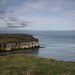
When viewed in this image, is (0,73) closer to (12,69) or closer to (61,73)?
(12,69)

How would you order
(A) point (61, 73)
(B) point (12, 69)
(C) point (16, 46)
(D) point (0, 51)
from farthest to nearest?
(C) point (16, 46) < (D) point (0, 51) < (B) point (12, 69) < (A) point (61, 73)

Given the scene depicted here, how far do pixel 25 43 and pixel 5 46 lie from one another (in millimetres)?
14913

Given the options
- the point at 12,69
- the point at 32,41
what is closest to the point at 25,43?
the point at 32,41

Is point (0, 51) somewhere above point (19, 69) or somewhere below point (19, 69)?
below

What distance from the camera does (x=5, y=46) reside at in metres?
62.8

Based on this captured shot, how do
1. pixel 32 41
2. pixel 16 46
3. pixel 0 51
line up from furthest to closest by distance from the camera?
pixel 32 41 → pixel 16 46 → pixel 0 51

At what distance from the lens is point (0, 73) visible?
1277 centimetres

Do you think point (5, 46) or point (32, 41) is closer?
point (5, 46)

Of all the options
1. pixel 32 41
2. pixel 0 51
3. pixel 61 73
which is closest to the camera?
pixel 61 73

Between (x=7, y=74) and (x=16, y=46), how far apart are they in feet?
190

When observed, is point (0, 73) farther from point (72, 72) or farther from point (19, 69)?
point (72, 72)

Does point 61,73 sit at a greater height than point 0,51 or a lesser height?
greater

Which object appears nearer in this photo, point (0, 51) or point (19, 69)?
point (19, 69)

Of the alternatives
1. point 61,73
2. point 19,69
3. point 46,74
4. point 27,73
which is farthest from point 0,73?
point 61,73
